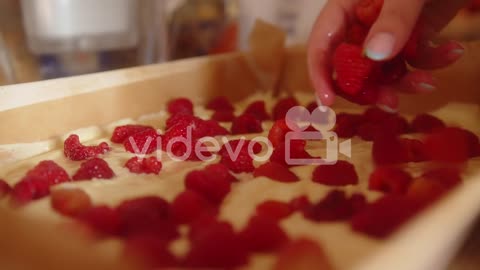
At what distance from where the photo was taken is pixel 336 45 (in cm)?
76

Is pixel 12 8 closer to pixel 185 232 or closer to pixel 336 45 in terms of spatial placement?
pixel 336 45

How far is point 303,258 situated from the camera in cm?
36


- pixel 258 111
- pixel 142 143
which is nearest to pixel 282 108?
pixel 258 111

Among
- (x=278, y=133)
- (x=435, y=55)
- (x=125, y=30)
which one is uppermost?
(x=435, y=55)

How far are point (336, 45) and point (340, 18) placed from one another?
0.04m

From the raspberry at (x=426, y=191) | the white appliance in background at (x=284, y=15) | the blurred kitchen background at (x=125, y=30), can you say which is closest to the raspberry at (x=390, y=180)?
the raspberry at (x=426, y=191)

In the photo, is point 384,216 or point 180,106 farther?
point 180,106

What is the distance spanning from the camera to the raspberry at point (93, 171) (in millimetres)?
555

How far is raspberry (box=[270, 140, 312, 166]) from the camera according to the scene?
61 cm

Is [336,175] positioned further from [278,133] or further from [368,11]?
[368,11]

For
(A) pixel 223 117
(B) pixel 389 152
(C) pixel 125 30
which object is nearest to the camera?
(B) pixel 389 152

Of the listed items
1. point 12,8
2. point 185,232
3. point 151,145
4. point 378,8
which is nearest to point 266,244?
point 185,232

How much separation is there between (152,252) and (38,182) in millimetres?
210

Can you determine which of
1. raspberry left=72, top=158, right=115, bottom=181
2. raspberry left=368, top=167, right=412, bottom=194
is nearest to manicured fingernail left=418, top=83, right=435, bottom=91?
raspberry left=368, top=167, right=412, bottom=194
